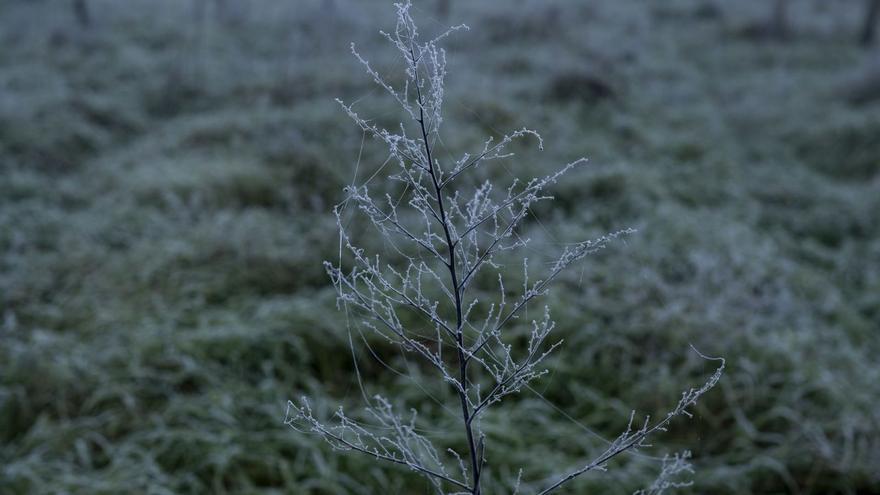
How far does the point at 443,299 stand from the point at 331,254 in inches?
45.7

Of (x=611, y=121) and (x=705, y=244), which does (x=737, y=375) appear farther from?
(x=611, y=121)

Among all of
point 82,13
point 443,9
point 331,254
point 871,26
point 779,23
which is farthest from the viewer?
point 443,9

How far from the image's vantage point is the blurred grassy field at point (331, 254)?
11.3 feet

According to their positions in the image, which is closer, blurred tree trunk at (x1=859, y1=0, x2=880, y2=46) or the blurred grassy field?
the blurred grassy field

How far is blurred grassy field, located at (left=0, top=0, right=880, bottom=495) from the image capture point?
11.3 feet

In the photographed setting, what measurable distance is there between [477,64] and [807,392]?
8.94 metres

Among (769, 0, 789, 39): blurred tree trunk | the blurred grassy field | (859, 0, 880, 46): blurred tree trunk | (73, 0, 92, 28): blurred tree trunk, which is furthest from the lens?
(769, 0, 789, 39): blurred tree trunk

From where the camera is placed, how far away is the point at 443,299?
4.75 meters

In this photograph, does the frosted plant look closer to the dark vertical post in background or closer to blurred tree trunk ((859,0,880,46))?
the dark vertical post in background

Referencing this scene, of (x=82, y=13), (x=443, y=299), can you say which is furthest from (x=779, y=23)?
(x=82, y=13)

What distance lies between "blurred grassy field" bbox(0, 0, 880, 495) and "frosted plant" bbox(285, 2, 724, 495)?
242mm

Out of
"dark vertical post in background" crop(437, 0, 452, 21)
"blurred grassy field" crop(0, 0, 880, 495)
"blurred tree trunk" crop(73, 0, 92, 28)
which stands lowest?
"blurred grassy field" crop(0, 0, 880, 495)

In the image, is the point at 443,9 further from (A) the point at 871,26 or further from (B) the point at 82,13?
(A) the point at 871,26

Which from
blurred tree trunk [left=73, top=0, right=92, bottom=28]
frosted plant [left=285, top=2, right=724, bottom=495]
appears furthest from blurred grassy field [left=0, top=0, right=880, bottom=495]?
blurred tree trunk [left=73, top=0, right=92, bottom=28]
